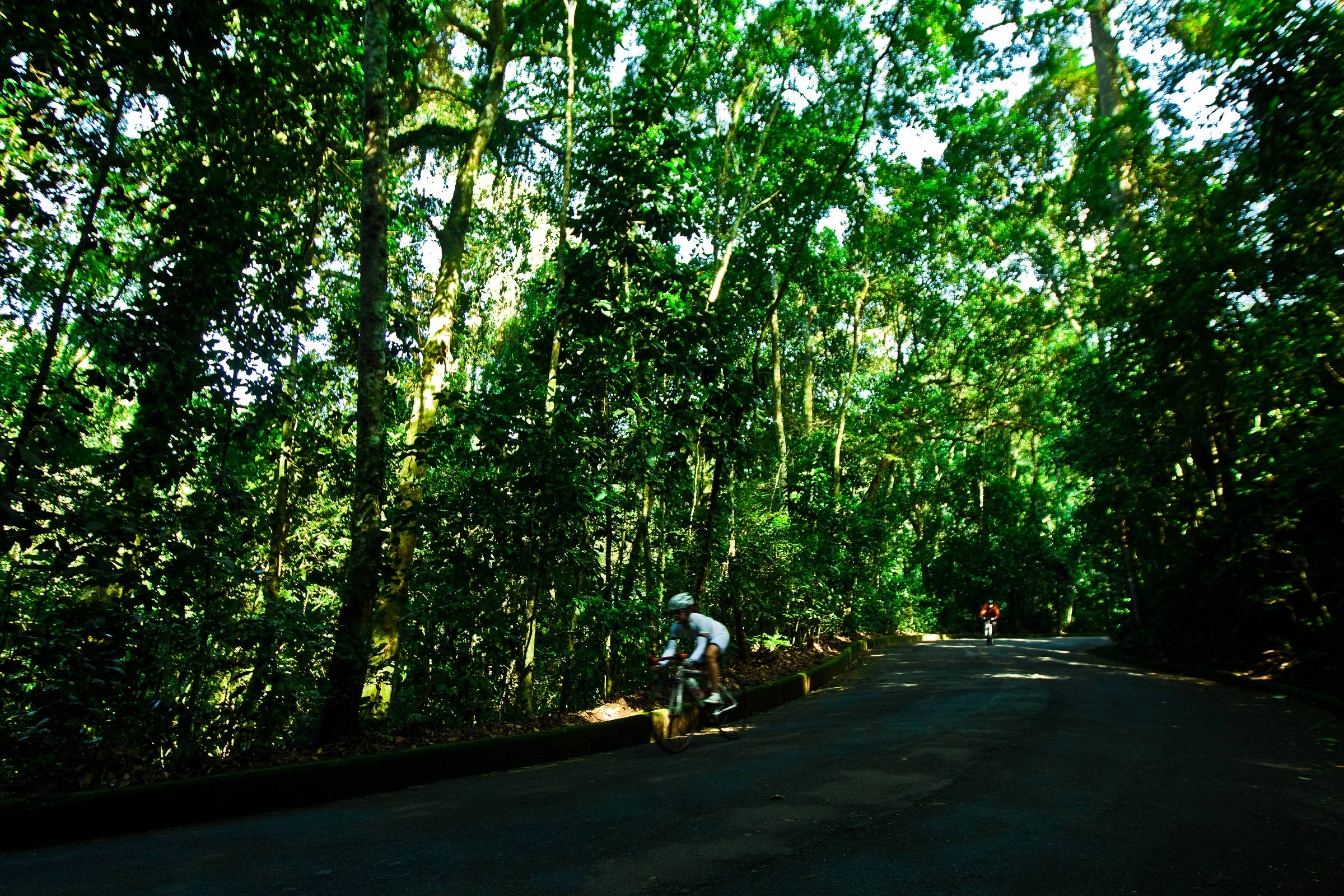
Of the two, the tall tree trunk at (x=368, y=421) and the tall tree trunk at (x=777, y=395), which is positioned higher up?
the tall tree trunk at (x=777, y=395)

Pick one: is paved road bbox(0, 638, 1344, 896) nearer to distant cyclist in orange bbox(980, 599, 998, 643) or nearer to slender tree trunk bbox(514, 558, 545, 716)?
slender tree trunk bbox(514, 558, 545, 716)

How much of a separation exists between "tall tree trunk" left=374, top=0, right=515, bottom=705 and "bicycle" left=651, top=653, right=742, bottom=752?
3205 mm

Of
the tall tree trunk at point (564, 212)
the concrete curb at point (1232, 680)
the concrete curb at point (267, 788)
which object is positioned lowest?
the concrete curb at point (267, 788)

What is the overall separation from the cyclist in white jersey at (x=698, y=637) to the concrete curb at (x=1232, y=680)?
Answer: 763 centimetres

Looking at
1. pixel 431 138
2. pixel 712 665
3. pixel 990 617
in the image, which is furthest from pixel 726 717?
pixel 990 617

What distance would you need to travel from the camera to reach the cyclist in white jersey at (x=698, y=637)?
10.1 metres

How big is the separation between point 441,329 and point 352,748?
242 inches

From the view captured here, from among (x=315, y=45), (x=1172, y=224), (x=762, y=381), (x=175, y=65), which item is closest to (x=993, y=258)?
(x=1172, y=224)

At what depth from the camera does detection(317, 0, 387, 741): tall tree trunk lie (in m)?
7.84

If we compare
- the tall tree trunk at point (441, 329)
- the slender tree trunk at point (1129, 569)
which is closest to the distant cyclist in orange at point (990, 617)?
the slender tree trunk at point (1129, 569)

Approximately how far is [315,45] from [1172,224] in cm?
1205

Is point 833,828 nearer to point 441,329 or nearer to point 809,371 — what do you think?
point 441,329

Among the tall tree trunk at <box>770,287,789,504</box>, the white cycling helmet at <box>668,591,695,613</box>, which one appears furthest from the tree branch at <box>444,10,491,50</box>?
the white cycling helmet at <box>668,591,695,613</box>

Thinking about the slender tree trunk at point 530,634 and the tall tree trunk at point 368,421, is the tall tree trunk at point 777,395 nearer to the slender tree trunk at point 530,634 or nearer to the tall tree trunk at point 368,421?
the slender tree trunk at point 530,634
